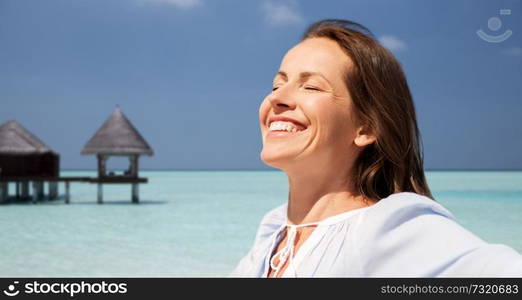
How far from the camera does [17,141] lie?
19531 mm

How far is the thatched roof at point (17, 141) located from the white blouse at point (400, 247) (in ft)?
64.7

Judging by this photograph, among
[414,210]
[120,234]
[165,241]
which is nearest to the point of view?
[414,210]

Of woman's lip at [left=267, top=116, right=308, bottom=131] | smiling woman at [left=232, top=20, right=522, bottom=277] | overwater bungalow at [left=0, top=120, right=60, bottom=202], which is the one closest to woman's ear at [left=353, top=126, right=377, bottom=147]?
smiling woman at [left=232, top=20, right=522, bottom=277]

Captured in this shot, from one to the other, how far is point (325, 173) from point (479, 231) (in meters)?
14.4

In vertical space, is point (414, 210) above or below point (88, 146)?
above

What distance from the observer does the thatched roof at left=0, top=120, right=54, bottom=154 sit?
63.0ft

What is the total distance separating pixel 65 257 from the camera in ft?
33.6

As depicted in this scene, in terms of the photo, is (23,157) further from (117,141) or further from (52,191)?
(52,191)

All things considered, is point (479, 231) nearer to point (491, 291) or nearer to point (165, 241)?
point (165, 241)

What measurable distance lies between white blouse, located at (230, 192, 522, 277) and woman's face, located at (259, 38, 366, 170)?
0.17 meters

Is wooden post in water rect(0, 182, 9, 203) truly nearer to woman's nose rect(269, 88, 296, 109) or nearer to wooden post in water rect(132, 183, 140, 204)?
wooden post in water rect(132, 183, 140, 204)

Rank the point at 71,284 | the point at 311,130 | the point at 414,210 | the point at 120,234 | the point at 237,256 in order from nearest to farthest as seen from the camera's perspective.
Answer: the point at 414,210 → the point at 311,130 → the point at 71,284 → the point at 237,256 → the point at 120,234

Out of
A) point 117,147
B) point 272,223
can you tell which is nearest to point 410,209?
point 272,223

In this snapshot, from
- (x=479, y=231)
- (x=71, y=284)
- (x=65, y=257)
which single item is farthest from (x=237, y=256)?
(x=71, y=284)
